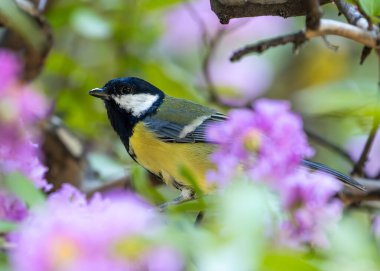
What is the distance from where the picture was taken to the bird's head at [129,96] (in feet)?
5.95

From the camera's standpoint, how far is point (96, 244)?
62 centimetres

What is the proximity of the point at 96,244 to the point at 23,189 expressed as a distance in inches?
7.9

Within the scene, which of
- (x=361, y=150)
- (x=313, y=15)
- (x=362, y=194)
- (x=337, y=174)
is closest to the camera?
(x=313, y=15)

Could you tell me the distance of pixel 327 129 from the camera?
305cm

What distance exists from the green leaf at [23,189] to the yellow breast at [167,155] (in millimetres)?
837

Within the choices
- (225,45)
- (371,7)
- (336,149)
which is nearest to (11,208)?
(371,7)

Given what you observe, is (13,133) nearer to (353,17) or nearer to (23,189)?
(23,189)

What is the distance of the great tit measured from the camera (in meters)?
1.67

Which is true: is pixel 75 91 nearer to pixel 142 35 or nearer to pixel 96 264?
pixel 142 35

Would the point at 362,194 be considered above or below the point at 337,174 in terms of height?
below

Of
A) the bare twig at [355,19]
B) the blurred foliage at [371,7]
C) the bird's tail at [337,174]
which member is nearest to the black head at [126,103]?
the bird's tail at [337,174]

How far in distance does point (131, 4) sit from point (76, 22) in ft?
1.03

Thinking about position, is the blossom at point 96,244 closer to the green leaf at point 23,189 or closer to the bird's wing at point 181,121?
the green leaf at point 23,189

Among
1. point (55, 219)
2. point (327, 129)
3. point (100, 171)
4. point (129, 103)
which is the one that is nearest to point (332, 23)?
point (129, 103)
